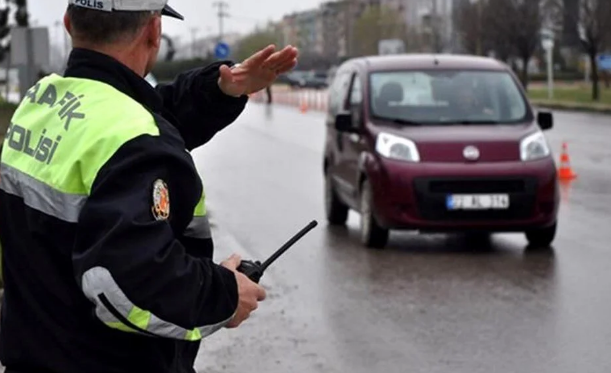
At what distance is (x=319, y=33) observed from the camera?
180 metres

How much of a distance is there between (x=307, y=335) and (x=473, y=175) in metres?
3.55

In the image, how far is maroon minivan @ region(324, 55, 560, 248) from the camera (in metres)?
10.9

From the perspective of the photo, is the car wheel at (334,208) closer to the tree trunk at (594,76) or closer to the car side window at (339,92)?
the car side window at (339,92)

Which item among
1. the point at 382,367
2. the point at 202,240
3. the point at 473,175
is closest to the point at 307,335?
the point at 382,367

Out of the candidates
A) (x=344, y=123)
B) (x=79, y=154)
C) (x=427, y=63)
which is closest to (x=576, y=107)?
(x=427, y=63)

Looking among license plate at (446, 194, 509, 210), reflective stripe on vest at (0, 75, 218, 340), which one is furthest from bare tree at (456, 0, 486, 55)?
reflective stripe on vest at (0, 75, 218, 340)

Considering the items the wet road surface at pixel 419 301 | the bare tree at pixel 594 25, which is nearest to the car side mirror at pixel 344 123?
the wet road surface at pixel 419 301

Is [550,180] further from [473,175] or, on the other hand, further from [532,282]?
[532,282]

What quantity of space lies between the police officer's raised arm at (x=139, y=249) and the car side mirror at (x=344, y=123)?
9.30 meters

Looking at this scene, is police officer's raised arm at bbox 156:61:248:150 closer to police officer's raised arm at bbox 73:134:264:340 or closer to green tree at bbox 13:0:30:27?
police officer's raised arm at bbox 73:134:264:340

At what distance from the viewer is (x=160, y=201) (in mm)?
2572

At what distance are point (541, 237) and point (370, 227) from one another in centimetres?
153

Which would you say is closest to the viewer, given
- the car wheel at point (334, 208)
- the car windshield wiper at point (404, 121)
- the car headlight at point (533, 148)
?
the car headlight at point (533, 148)

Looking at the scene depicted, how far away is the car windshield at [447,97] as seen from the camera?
11875 millimetres
